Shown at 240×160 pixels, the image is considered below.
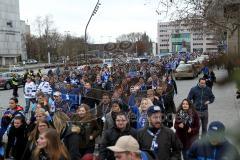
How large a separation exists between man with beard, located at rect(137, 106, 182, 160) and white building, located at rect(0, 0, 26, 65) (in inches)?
3556

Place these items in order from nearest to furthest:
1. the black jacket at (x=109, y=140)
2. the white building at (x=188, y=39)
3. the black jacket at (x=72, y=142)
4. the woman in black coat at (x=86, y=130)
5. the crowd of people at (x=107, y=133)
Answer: the white building at (x=188, y=39) → the crowd of people at (x=107, y=133) → the black jacket at (x=109, y=140) → the black jacket at (x=72, y=142) → the woman in black coat at (x=86, y=130)

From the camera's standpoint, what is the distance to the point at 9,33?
313 feet

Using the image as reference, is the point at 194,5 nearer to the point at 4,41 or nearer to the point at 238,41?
the point at 238,41

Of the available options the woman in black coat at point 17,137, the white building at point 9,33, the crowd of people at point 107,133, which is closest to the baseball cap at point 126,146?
the crowd of people at point 107,133

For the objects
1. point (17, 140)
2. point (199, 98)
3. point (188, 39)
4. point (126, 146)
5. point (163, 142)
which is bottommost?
point (17, 140)

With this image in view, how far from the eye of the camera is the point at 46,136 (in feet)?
15.5

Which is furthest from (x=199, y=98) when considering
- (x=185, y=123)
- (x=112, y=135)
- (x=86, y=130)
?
(x=112, y=135)

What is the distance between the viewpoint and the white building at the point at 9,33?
92562 mm

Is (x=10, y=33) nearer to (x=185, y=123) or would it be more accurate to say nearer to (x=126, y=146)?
(x=185, y=123)

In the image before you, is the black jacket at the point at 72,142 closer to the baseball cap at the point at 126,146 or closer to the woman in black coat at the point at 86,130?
the woman in black coat at the point at 86,130

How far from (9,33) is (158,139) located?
94.2 metres

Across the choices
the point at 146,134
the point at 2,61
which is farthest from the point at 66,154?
the point at 2,61

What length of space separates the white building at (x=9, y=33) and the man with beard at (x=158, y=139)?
9031 centimetres

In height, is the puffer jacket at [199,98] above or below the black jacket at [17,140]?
above
